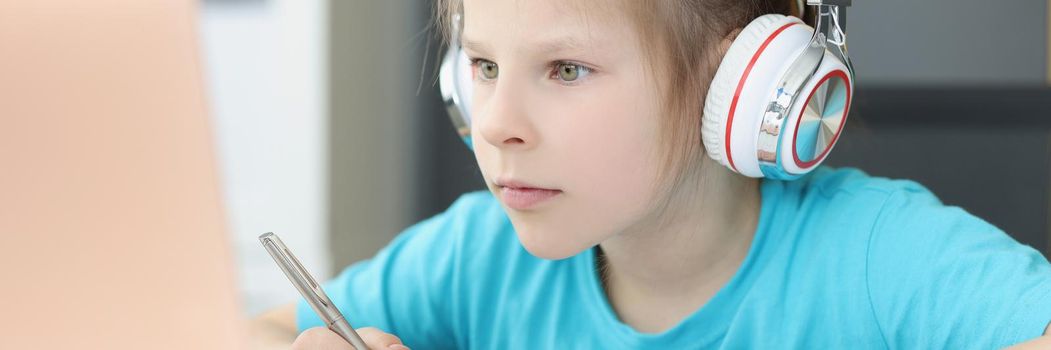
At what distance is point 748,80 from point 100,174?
0.40 m

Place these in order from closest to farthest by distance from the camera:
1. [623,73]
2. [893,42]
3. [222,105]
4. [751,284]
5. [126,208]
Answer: [126,208] < [623,73] < [751,284] < [893,42] < [222,105]

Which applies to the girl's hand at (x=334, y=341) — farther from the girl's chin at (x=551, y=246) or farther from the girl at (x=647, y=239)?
the girl's chin at (x=551, y=246)

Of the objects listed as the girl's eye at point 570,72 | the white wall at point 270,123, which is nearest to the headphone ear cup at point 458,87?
the girl's eye at point 570,72

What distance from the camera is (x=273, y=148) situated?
8.54ft

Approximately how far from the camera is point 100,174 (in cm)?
47

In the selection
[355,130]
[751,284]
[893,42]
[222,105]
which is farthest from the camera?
[222,105]

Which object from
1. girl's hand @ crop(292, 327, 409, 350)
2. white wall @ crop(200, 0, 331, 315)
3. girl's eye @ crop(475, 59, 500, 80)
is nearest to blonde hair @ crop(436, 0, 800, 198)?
girl's eye @ crop(475, 59, 500, 80)

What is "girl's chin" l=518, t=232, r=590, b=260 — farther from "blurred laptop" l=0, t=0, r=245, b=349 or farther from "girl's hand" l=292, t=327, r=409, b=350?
"blurred laptop" l=0, t=0, r=245, b=349

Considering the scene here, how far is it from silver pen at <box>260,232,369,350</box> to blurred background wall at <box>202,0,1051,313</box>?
5cm

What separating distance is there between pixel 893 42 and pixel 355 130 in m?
1.19

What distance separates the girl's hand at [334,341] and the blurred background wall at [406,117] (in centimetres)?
15

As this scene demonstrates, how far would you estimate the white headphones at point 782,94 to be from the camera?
2.28ft

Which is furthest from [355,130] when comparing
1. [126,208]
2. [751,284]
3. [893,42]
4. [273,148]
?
[126,208]

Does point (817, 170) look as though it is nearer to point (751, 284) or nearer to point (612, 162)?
point (751, 284)
